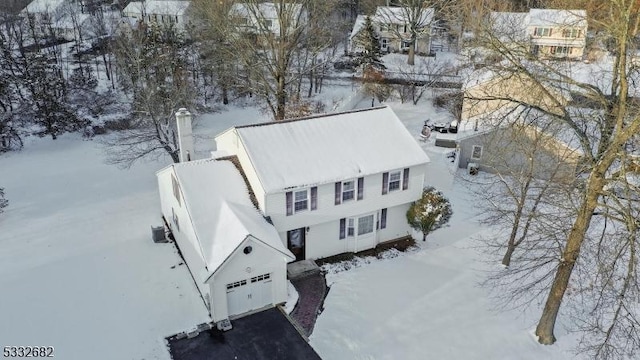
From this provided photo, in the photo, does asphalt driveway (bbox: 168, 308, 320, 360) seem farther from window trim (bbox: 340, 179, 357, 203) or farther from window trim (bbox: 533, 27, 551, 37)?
window trim (bbox: 533, 27, 551, 37)

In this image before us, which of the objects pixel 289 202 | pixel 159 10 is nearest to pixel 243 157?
pixel 289 202

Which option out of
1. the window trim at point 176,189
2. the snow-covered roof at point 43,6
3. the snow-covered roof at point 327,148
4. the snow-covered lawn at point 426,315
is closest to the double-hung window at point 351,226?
the snow-covered lawn at point 426,315

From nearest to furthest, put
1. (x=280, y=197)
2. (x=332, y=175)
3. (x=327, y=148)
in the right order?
(x=280, y=197) < (x=332, y=175) < (x=327, y=148)

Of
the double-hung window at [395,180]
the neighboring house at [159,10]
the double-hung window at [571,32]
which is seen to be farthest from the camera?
the neighboring house at [159,10]

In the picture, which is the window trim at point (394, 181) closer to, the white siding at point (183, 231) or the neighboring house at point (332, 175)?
the neighboring house at point (332, 175)

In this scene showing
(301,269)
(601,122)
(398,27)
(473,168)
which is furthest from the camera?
(398,27)

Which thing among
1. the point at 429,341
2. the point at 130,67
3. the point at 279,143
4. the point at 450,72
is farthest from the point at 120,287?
the point at 450,72

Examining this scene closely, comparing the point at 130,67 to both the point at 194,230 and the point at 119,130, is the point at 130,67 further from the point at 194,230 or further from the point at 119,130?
the point at 194,230

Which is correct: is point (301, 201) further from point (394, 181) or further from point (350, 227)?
point (394, 181)

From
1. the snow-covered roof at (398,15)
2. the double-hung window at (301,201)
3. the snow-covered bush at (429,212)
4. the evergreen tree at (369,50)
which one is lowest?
the snow-covered bush at (429,212)
